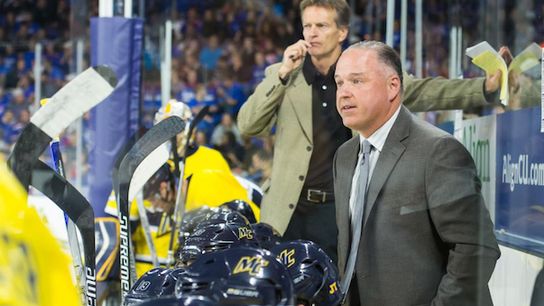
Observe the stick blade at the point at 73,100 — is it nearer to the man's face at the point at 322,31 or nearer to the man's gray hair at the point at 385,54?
the man's gray hair at the point at 385,54

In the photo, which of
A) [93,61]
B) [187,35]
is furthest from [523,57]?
[187,35]

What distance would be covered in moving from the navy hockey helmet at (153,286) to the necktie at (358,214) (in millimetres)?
427

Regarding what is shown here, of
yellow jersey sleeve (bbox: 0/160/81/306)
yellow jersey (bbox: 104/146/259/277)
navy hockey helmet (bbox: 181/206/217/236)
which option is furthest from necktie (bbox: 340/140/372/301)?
yellow jersey (bbox: 104/146/259/277)

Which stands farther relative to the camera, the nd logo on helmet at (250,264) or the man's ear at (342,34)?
the man's ear at (342,34)

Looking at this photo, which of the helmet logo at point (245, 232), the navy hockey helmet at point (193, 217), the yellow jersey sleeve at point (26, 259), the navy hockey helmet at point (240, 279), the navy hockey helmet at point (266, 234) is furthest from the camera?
the navy hockey helmet at point (193, 217)

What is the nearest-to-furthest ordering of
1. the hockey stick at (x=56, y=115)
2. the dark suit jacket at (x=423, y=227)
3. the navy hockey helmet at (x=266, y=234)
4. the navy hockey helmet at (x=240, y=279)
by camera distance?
the navy hockey helmet at (x=240, y=279)
the hockey stick at (x=56, y=115)
the dark suit jacket at (x=423, y=227)
the navy hockey helmet at (x=266, y=234)

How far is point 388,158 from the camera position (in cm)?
271

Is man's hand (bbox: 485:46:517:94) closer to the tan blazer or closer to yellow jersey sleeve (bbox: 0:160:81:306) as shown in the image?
the tan blazer

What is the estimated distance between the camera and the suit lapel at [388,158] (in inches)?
106

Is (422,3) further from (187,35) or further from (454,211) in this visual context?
(187,35)

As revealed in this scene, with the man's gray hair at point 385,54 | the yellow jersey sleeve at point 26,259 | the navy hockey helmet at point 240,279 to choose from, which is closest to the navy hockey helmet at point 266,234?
the man's gray hair at point 385,54

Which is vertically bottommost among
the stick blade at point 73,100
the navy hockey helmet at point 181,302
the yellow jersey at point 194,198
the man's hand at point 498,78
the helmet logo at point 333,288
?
the yellow jersey at point 194,198

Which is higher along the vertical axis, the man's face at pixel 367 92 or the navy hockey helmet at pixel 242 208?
the man's face at pixel 367 92

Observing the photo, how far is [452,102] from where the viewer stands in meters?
3.23
